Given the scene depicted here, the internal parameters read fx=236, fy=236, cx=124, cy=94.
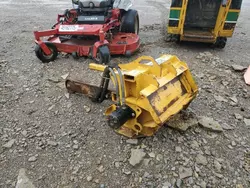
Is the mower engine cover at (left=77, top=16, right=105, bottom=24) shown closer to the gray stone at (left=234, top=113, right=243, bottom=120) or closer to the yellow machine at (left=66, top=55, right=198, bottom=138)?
the yellow machine at (left=66, top=55, right=198, bottom=138)

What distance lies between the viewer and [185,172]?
7.28 feet

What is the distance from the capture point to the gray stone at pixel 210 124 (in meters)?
2.72

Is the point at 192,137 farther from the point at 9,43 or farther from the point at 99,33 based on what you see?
the point at 9,43

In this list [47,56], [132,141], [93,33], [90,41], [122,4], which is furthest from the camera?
[122,4]

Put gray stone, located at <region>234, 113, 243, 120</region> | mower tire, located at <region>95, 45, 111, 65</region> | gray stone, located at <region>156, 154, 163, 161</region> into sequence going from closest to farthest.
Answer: gray stone, located at <region>156, 154, 163, 161</region>
gray stone, located at <region>234, 113, 243, 120</region>
mower tire, located at <region>95, 45, 111, 65</region>

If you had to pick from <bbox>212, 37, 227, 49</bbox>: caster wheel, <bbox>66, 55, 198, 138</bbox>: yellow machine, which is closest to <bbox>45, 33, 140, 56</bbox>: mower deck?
<bbox>66, 55, 198, 138</bbox>: yellow machine

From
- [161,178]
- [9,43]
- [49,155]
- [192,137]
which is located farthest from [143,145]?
[9,43]

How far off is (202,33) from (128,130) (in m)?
4.10

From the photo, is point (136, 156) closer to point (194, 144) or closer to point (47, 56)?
point (194, 144)

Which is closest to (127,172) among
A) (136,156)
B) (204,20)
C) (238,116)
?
(136,156)

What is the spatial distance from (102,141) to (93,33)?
85.8 inches

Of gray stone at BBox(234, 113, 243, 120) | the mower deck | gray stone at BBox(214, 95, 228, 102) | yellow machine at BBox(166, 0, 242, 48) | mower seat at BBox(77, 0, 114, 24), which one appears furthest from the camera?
yellow machine at BBox(166, 0, 242, 48)

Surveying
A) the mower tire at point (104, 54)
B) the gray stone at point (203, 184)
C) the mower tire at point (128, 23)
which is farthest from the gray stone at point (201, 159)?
the mower tire at point (128, 23)

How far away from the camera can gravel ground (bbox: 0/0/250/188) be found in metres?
2.20
